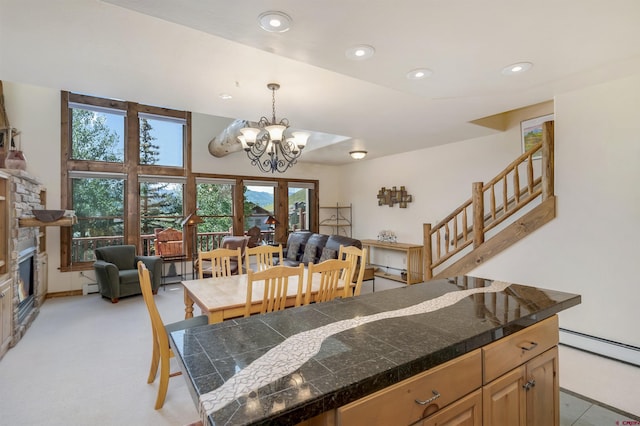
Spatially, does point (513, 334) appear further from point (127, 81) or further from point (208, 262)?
point (208, 262)

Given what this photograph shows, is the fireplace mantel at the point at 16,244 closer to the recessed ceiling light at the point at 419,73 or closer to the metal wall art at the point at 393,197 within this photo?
the recessed ceiling light at the point at 419,73

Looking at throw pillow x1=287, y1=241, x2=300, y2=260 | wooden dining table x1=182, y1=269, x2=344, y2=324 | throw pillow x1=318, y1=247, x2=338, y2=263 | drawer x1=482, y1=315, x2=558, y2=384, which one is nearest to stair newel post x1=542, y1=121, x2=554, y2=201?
drawer x1=482, y1=315, x2=558, y2=384

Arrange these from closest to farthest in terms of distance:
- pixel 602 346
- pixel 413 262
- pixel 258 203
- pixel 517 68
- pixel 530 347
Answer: pixel 530 347 < pixel 517 68 < pixel 602 346 < pixel 413 262 < pixel 258 203

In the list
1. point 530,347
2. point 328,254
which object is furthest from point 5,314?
point 530,347

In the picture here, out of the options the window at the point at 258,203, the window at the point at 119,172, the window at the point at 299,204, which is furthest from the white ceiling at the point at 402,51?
the window at the point at 299,204

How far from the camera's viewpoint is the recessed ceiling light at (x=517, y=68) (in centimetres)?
244

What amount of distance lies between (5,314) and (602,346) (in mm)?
5909

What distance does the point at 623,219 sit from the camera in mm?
2975

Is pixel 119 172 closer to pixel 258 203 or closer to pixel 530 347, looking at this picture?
pixel 258 203

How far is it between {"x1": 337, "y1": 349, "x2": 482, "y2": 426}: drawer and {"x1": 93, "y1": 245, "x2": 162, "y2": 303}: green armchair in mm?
5265

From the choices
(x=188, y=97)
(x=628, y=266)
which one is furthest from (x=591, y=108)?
(x=188, y=97)

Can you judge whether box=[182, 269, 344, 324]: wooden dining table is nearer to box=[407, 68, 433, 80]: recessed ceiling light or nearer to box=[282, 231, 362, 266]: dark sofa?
box=[407, 68, 433, 80]: recessed ceiling light

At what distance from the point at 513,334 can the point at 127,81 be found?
3.54 m

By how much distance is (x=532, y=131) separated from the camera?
15.6ft
